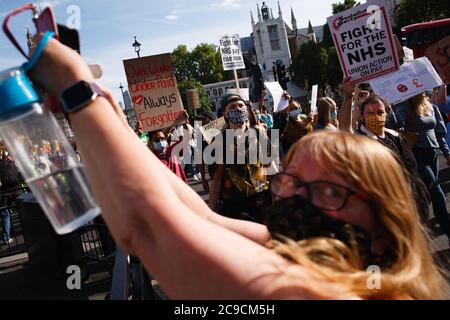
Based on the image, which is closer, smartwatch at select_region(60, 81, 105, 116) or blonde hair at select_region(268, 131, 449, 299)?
smartwatch at select_region(60, 81, 105, 116)

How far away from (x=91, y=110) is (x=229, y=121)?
3.70m

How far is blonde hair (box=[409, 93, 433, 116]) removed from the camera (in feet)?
17.8

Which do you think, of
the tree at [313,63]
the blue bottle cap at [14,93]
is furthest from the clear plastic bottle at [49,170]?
the tree at [313,63]

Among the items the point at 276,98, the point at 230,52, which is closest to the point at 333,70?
the point at 230,52

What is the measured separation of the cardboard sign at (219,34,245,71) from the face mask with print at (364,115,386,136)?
6.55 m

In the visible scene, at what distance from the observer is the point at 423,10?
3706 centimetres

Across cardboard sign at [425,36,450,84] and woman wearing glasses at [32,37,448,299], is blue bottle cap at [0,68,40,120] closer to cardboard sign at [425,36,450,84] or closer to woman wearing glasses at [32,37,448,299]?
woman wearing glasses at [32,37,448,299]

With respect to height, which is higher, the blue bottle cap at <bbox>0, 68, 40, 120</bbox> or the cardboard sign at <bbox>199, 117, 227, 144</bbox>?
the blue bottle cap at <bbox>0, 68, 40, 120</bbox>

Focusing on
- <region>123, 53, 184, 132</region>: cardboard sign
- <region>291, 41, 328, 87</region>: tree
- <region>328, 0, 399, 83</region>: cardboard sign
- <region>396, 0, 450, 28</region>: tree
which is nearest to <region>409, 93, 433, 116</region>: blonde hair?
<region>328, 0, 399, 83</region>: cardboard sign

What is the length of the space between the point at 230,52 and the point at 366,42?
614cm

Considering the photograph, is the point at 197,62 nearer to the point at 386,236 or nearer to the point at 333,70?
the point at 333,70

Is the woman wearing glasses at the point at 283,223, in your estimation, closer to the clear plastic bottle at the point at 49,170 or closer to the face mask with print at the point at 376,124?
the clear plastic bottle at the point at 49,170

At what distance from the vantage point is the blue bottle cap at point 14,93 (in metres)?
1.00

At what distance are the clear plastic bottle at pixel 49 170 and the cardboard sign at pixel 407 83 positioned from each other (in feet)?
16.1
